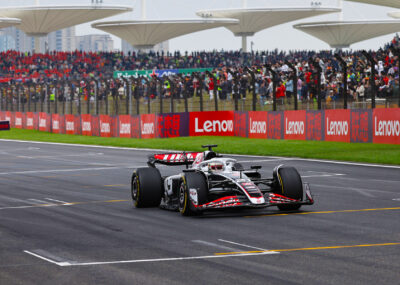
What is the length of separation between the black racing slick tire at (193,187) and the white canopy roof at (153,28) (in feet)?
266

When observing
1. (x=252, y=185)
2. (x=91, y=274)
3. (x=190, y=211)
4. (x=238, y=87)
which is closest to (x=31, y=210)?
(x=190, y=211)

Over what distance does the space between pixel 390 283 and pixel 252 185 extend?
5478 mm

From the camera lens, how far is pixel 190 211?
536 inches

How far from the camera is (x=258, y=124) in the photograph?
37.4m

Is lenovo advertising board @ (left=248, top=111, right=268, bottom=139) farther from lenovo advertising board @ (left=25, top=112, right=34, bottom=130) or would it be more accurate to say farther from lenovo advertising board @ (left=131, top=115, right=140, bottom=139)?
lenovo advertising board @ (left=25, top=112, right=34, bottom=130)

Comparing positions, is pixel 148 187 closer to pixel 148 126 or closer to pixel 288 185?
pixel 288 185

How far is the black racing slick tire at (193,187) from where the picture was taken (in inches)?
527

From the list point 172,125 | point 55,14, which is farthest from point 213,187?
point 55,14

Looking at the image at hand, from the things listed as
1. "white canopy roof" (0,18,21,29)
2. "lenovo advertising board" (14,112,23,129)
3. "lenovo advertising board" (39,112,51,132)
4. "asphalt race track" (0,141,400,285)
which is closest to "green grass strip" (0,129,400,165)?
"asphalt race track" (0,141,400,285)

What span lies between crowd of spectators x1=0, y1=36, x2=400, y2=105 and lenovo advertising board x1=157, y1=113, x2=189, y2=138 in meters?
1.36

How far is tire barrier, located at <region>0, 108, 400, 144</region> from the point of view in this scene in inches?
1189

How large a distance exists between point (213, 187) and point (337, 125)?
18.9m

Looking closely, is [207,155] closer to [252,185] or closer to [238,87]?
[252,185]

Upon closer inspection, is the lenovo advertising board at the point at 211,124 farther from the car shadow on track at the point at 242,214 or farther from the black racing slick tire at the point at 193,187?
the black racing slick tire at the point at 193,187
